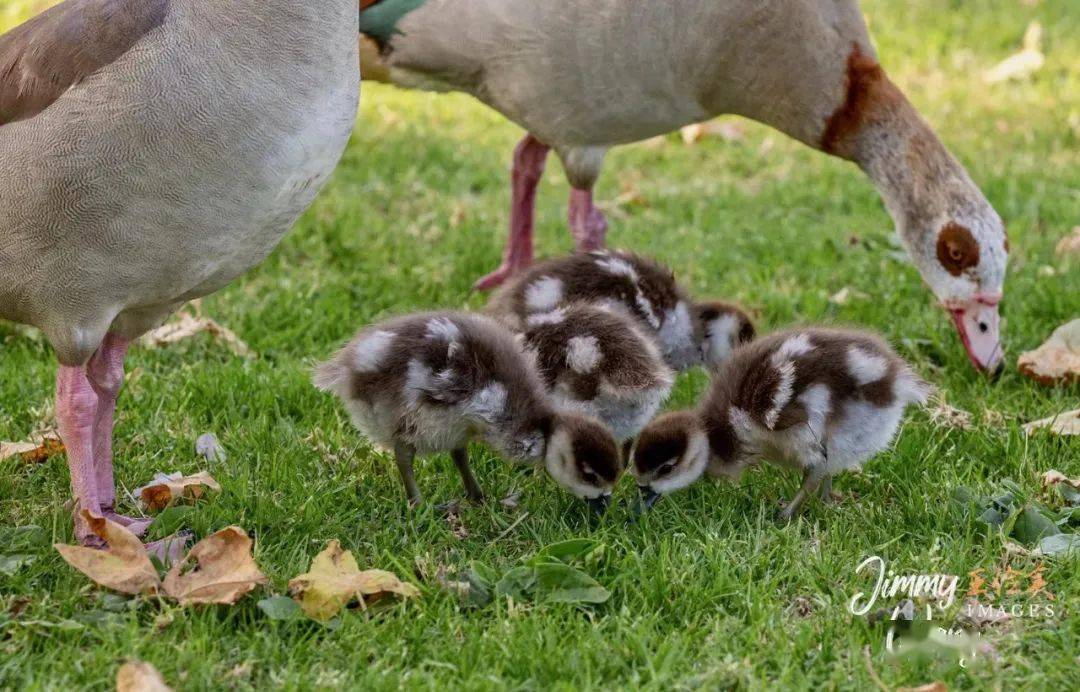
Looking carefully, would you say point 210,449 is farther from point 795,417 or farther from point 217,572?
point 795,417

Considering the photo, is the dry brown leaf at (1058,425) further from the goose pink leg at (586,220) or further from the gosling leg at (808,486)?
the goose pink leg at (586,220)

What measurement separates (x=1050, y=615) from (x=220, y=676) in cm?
216

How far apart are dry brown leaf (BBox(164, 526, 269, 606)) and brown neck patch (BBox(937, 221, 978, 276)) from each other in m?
3.52

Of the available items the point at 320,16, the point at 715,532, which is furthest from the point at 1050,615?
the point at 320,16

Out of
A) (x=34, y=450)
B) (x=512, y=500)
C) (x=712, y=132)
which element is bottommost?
(x=712, y=132)

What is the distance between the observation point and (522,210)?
673 centimetres

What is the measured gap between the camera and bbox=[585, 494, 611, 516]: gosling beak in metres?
4.15

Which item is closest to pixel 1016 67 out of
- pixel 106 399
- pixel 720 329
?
pixel 720 329

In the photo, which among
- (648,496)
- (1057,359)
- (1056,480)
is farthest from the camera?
(1057,359)

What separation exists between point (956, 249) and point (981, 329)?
0.41 meters

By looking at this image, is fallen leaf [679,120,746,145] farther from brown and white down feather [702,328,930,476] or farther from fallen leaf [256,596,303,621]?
fallen leaf [256,596,303,621]

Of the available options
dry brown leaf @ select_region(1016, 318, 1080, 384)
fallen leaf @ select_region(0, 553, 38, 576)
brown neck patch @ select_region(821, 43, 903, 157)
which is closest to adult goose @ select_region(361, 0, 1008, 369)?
brown neck patch @ select_region(821, 43, 903, 157)

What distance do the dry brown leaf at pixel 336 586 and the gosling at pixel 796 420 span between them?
97 cm

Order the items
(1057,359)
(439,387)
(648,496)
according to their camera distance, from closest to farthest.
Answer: (439,387)
(648,496)
(1057,359)
